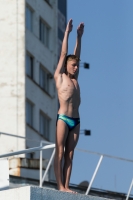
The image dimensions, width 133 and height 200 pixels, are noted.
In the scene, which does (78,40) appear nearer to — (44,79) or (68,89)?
(68,89)

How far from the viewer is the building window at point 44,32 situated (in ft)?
201

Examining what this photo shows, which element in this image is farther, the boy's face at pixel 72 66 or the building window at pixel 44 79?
the building window at pixel 44 79

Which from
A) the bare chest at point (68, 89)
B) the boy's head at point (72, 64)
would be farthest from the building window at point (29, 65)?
the bare chest at point (68, 89)

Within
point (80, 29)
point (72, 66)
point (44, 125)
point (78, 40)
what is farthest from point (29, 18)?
point (72, 66)

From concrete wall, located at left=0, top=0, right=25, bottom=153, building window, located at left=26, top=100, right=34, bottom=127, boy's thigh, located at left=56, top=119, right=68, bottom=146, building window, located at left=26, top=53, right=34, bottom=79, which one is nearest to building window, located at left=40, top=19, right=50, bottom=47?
building window, located at left=26, top=53, right=34, bottom=79

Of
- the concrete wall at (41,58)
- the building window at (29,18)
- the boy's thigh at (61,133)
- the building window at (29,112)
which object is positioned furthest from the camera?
the building window at (29,18)

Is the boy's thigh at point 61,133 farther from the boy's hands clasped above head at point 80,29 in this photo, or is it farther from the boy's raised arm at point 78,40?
the boy's hands clasped above head at point 80,29

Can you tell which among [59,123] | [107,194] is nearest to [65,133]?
[59,123]

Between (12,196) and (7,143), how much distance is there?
38.5 meters

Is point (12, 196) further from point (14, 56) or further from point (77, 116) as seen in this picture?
point (14, 56)

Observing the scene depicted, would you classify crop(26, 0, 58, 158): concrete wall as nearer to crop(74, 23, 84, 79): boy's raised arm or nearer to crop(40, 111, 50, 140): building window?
crop(40, 111, 50, 140): building window

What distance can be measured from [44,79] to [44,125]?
8.32ft

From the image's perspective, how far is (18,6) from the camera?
57906 millimetres

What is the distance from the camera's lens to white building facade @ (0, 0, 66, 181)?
56781 millimetres
